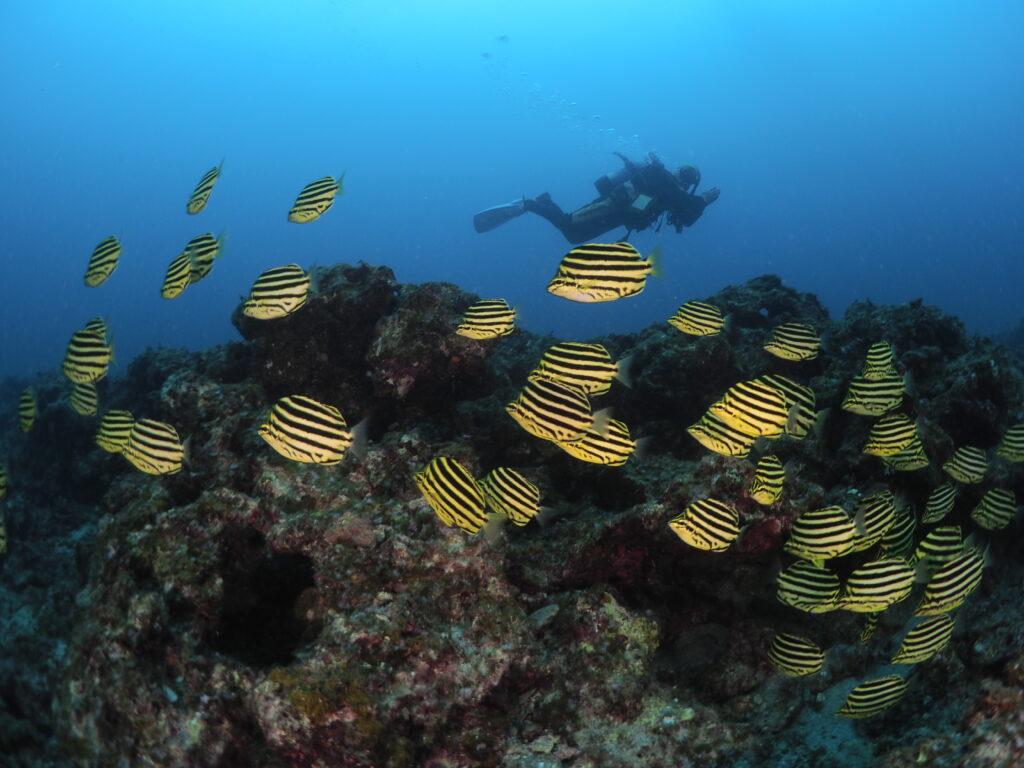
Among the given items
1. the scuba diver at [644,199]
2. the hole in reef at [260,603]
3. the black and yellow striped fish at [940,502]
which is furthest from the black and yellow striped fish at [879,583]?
the scuba diver at [644,199]

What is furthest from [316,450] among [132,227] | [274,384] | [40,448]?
[132,227]

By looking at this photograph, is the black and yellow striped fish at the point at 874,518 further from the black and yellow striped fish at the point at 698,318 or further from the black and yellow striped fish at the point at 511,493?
the black and yellow striped fish at the point at 511,493

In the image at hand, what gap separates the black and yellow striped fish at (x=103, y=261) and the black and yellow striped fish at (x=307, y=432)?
12.6 ft

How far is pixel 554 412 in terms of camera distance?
4035 mm

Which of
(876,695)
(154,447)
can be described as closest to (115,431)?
(154,447)

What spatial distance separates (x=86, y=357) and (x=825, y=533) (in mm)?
6629

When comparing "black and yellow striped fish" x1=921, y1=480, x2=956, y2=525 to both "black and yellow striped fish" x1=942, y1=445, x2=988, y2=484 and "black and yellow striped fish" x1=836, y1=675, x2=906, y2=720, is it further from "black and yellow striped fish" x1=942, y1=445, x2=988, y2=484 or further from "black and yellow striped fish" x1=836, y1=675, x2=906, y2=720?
"black and yellow striped fish" x1=836, y1=675, x2=906, y2=720

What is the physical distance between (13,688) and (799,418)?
24.1 feet

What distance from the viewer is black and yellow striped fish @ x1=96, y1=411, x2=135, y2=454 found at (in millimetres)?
5680

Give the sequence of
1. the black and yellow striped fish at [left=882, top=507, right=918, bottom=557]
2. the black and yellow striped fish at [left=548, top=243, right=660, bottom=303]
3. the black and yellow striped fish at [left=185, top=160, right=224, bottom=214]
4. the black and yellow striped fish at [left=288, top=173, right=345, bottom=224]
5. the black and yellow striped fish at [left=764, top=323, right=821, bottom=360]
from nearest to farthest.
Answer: the black and yellow striped fish at [left=548, top=243, right=660, bottom=303] < the black and yellow striped fish at [left=882, top=507, right=918, bottom=557] < the black and yellow striped fish at [left=288, top=173, right=345, bottom=224] < the black and yellow striped fish at [left=764, top=323, right=821, bottom=360] < the black and yellow striped fish at [left=185, top=160, right=224, bottom=214]

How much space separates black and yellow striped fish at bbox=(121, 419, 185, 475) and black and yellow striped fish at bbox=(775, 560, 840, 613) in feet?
15.8

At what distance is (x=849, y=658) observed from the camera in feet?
16.6

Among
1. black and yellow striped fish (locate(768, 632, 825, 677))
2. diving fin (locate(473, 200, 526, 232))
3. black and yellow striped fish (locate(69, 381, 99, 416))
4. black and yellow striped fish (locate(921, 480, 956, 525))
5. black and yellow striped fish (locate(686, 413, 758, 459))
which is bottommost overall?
diving fin (locate(473, 200, 526, 232))

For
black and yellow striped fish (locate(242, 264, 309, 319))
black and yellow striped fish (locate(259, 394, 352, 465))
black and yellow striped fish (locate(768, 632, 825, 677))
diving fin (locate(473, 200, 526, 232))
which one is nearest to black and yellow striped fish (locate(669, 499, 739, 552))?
black and yellow striped fish (locate(768, 632, 825, 677))
